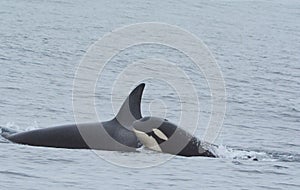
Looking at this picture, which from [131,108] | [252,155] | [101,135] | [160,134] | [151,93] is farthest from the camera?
[151,93]

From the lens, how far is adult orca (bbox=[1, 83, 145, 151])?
1775cm

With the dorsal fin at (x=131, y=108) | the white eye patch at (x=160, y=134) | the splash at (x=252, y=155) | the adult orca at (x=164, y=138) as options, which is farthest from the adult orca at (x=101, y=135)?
the splash at (x=252, y=155)

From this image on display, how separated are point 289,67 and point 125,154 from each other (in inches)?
687

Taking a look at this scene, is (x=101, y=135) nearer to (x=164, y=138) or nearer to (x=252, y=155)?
(x=164, y=138)

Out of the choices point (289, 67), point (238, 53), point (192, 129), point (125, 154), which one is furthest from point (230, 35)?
point (125, 154)

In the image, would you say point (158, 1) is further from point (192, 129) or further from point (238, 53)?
point (192, 129)

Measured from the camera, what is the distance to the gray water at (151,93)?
15469 mm

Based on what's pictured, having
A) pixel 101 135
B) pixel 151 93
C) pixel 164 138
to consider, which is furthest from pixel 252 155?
pixel 151 93

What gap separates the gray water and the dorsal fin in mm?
785

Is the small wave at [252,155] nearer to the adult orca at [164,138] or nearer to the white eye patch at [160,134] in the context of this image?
the adult orca at [164,138]

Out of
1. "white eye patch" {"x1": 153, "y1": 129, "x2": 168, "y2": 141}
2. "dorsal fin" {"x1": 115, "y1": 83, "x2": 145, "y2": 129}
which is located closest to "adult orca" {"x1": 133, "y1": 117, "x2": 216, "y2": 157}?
"white eye patch" {"x1": 153, "y1": 129, "x2": 168, "y2": 141}

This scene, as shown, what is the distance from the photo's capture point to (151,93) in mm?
26438

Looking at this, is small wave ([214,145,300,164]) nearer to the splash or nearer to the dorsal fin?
the splash

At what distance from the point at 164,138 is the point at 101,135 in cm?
111
